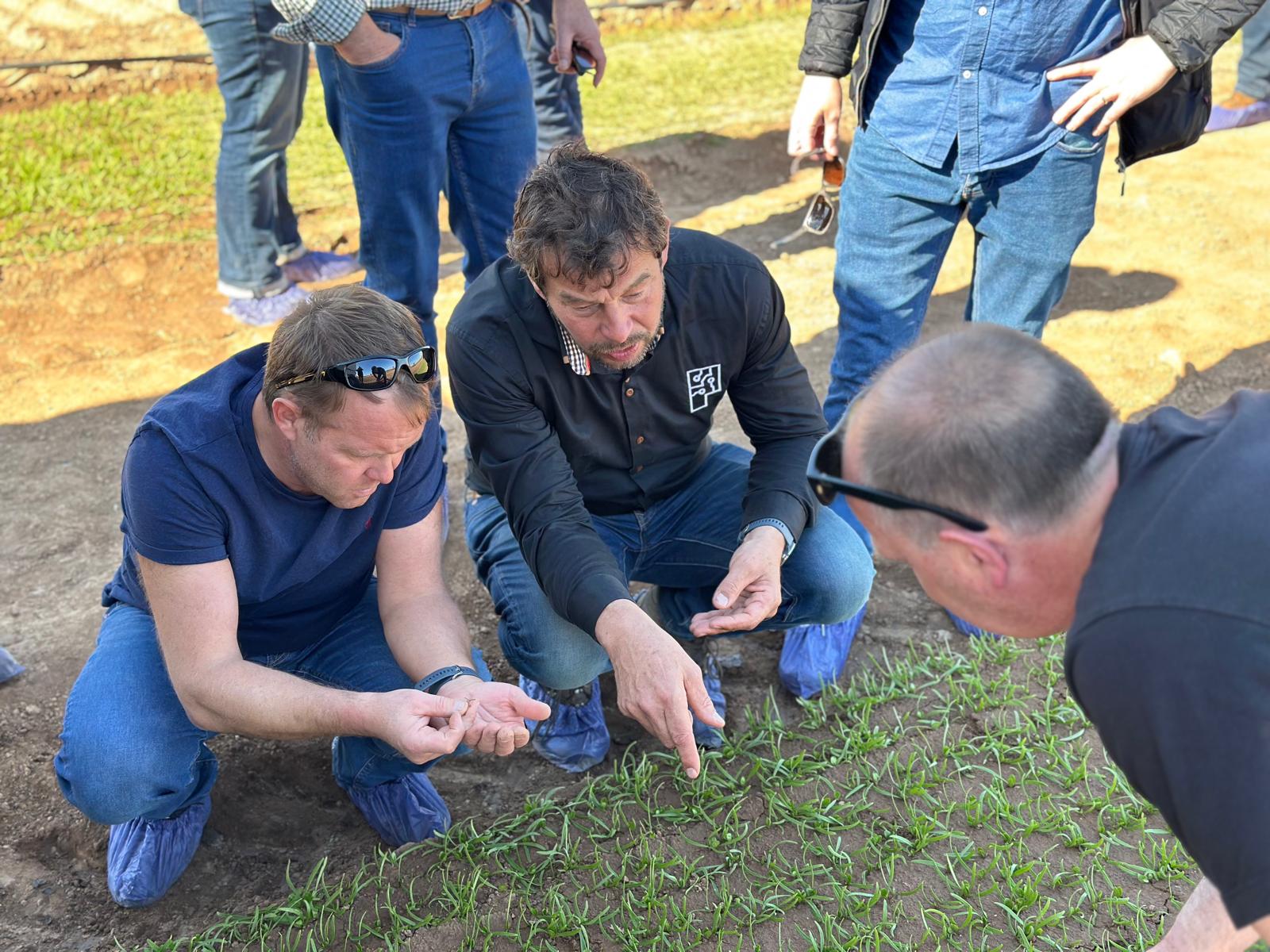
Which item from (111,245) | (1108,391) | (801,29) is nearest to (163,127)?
(111,245)

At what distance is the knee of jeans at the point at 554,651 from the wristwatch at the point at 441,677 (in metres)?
0.26

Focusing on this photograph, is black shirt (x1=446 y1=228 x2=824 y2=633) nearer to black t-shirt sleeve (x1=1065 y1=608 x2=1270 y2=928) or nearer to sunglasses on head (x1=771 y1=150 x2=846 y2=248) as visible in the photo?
sunglasses on head (x1=771 y1=150 x2=846 y2=248)

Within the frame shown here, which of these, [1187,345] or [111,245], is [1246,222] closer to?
[1187,345]

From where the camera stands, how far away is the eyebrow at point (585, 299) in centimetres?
254

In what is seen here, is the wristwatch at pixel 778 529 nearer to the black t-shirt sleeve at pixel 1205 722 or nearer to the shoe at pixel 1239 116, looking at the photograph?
the black t-shirt sleeve at pixel 1205 722

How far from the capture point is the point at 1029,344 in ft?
5.29

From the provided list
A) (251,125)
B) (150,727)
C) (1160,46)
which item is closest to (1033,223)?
A: (1160,46)

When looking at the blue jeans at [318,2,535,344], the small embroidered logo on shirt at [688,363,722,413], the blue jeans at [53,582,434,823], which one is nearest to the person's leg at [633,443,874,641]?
the small embroidered logo on shirt at [688,363,722,413]

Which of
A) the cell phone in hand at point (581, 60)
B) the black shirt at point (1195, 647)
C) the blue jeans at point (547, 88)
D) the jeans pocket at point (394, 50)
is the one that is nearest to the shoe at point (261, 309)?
the blue jeans at point (547, 88)

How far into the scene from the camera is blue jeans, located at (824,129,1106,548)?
3.21 metres

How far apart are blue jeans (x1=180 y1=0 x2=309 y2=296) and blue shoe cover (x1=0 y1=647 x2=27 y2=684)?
2537mm

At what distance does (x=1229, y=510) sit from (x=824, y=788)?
1682 mm

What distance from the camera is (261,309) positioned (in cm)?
548

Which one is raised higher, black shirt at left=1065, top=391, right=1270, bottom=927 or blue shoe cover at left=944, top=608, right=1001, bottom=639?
black shirt at left=1065, top=391, right=1270, bottom=927
